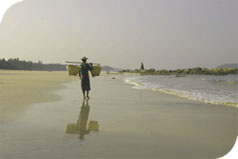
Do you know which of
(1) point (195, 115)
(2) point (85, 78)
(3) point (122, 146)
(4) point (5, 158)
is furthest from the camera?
(2) point (85, 78)

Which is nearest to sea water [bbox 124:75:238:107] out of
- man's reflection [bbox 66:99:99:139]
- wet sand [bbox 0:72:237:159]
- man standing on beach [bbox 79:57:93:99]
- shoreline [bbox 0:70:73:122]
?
wet sand [bbox 0:72:237:159]

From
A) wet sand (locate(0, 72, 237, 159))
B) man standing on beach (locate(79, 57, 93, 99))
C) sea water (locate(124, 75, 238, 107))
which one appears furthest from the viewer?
sea water (locate(124, 75, 238, 107))

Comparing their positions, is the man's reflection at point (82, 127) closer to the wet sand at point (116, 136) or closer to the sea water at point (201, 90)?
the wet sand at point (116, 136)

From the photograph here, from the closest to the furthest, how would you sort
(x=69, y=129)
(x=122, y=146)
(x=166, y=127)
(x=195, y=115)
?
(x=122, y=146) < (x=69, y=129) < (x=166, y=127) < (x=195, y=115)

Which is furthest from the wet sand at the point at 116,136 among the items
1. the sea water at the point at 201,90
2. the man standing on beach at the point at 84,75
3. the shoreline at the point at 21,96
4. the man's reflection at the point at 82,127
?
the sea water at the point at 201,90

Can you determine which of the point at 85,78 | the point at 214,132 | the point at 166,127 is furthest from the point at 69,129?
the point at 85,78

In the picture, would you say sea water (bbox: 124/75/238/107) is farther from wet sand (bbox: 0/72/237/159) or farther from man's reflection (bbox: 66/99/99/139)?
man's reflection (bbox: 66/99/99/139)

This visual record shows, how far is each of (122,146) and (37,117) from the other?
3498 mm

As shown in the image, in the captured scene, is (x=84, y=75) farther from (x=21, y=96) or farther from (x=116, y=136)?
(x=116, y=136)

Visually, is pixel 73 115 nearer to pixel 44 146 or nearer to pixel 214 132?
pixel 44 146

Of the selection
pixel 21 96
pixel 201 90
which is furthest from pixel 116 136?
pixel 201 90

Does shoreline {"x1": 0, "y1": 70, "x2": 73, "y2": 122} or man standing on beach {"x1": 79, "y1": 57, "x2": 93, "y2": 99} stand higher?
man standing on beach {"x1": 79, "y1": 57, "x2": 93, "y2": 99}

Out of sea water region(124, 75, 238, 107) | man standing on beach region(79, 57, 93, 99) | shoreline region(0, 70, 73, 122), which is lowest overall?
shoreline region(0, 70, 73, 122)

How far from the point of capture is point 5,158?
138 inches
